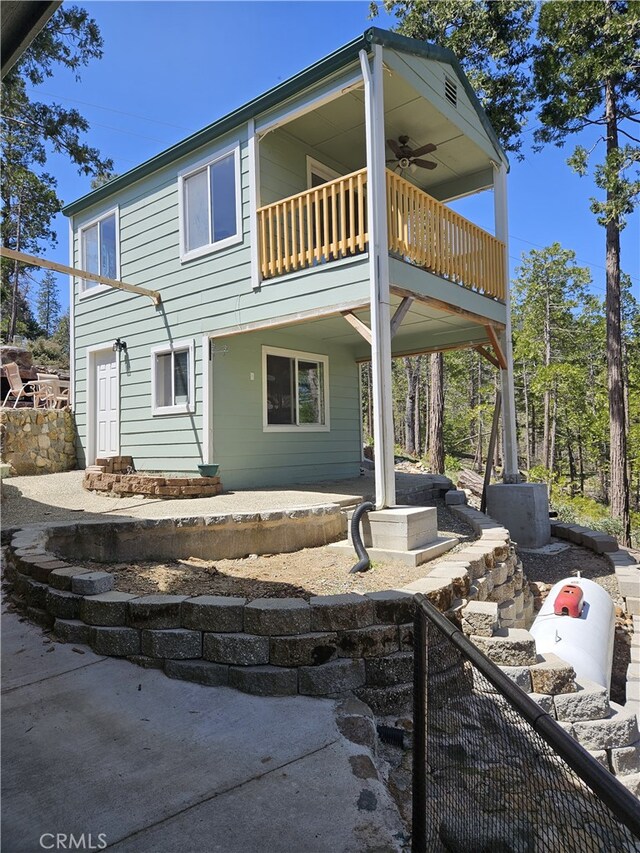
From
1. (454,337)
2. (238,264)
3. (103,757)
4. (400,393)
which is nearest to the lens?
(103,757)

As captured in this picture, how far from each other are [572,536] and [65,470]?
9353 mm

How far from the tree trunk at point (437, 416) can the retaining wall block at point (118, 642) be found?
40.6ft

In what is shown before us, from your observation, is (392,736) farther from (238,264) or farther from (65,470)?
(65,470)

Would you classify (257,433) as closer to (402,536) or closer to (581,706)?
(402,536)

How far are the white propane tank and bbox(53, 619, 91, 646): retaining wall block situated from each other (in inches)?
135

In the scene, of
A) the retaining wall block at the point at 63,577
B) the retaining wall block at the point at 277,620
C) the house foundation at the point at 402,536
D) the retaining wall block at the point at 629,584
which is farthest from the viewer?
the retaining wall block at the point at 629,584

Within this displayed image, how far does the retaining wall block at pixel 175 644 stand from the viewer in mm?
3078

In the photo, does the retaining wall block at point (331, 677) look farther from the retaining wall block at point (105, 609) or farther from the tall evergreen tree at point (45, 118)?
the tall evergreen tree at point (45, 118)

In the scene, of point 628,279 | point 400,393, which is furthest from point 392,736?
point 400,393

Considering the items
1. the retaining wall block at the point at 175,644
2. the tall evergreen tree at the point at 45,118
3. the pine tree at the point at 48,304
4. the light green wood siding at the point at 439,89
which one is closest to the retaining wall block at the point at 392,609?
the retaining wall block at the point at 175,644

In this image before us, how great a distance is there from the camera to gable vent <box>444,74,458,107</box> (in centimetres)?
732

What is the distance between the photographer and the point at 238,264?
293 inches

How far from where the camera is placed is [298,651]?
2998 millimetres

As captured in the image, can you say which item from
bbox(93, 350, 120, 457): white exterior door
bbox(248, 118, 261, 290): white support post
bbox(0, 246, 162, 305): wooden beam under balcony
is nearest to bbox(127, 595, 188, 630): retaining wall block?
bbox(248, 118, 261, 290): white support post
